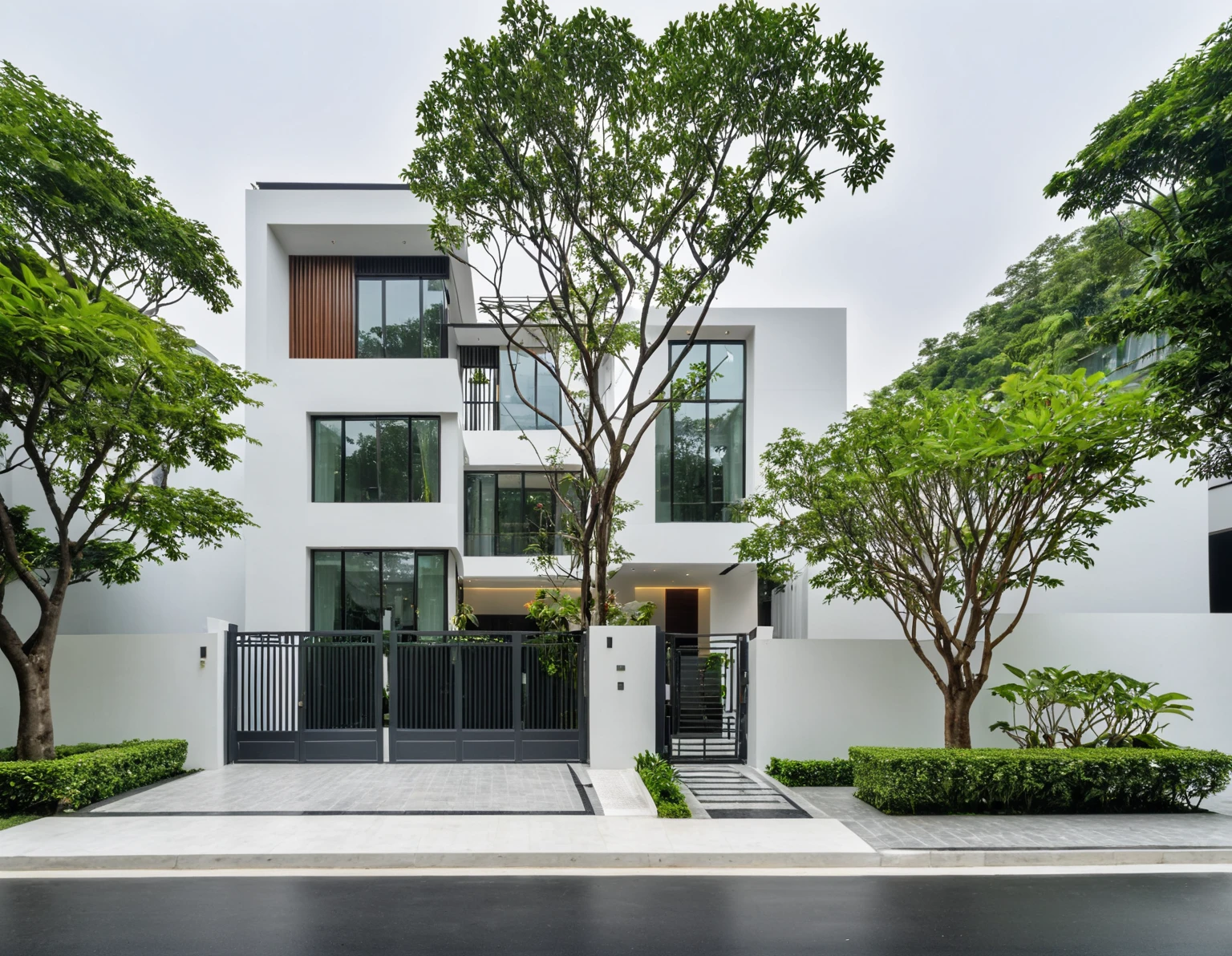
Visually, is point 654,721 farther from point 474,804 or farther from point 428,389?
point 428,389

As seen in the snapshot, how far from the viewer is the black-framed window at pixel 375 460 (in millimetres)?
18453

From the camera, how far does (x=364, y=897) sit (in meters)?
7.03

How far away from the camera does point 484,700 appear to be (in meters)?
13.7

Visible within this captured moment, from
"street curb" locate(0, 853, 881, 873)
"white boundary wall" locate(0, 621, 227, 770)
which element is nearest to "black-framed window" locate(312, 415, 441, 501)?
"white boundary wall" locate(0, 621, 227, 770)

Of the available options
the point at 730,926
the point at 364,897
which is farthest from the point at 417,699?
the point at 730,926

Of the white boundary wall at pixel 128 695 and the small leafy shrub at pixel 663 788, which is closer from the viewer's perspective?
the small leafy shrub at pixel 663 788

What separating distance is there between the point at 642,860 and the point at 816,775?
4.51m

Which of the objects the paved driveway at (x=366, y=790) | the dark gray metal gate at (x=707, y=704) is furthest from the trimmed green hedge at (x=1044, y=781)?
the paved driveway at (x=366, y=790)

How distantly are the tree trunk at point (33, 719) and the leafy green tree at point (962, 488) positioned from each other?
33.6ft

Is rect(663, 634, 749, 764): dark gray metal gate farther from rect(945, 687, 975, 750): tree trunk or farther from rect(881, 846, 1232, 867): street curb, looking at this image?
Answer: rect(881, 846, 1232, 867): street curb

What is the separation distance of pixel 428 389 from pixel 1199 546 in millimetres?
15732

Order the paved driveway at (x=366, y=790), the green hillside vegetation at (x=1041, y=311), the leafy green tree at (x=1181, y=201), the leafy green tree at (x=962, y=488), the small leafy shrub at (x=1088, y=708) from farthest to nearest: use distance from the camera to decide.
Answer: the green hillside vegetation at (x=1041, y=311) → the small leafy shrub at (x=1088, y=708) → the leafy green tree at (x=962, y=488) → the paved driveway at (x=366, y=790) → the leafy green tree at (x=1181, y=201)

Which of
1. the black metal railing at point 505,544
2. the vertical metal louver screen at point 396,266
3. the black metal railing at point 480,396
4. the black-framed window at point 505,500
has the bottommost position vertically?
the black metal railing at point 505,544

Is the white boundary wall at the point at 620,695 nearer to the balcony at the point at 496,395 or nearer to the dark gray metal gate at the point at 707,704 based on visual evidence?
the dark gray metal gate at the point at 707,704
